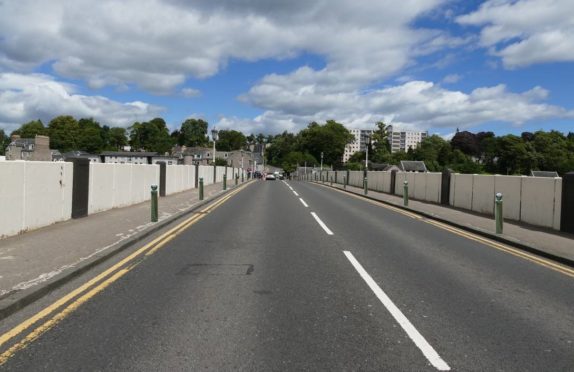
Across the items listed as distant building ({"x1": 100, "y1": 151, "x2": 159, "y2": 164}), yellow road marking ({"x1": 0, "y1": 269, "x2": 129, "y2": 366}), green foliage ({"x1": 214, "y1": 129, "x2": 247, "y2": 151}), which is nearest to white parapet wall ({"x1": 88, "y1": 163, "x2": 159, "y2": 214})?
yellow road marking ({"x1": 0, "y1": 269, "x2": 129, "y2": 366})

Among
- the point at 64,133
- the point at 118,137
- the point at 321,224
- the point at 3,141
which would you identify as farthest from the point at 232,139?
the point at 321,224

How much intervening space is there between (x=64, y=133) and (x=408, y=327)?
150103 mm

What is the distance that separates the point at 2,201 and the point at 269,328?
7376mm

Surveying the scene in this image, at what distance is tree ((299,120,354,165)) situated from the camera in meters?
162

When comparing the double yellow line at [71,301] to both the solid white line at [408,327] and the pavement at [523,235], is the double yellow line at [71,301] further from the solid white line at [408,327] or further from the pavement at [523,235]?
the pavement at [523,235]

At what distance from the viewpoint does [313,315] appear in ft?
18.0

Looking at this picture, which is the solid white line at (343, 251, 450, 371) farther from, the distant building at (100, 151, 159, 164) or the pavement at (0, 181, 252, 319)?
the distant building at (100, 151, 159, 164)

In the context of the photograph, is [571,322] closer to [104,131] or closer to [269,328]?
[269,328]

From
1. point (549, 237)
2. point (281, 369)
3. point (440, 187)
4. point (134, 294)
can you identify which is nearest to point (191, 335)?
point (281, 369)

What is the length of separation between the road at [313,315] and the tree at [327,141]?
153 m

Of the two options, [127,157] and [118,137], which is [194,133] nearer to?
[118,137]

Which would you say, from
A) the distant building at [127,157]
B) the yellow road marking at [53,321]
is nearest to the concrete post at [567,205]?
the yellow road marking at [53,321]

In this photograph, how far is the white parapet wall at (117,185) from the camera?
15.6 metres

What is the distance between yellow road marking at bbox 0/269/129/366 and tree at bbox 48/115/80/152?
143 meters
